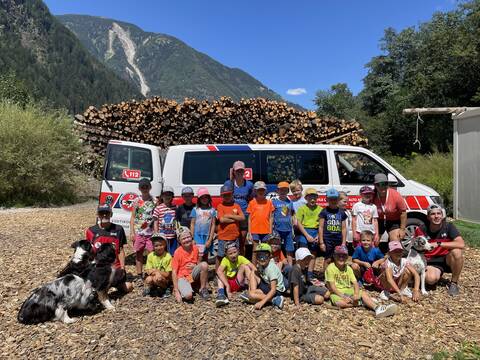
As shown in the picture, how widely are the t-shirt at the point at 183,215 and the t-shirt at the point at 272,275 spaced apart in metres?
1.35

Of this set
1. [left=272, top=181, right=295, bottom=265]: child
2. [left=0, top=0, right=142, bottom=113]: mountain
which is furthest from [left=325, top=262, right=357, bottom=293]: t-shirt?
[left=0, top=0, right=142, bottom=113]: mountain

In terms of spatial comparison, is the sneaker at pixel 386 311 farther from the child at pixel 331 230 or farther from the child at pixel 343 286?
the child at pixel 331 230

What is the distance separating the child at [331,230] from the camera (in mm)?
5266

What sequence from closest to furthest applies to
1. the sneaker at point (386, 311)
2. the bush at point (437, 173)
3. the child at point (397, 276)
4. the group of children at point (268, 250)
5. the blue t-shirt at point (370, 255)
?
1. the sneaker at point (386, 311)
2. the group of children at point (268, 250)
3. the child at point (397, 276)
4. the blue t-shirt at point (370, 255)
5. the bush at point (437, 173)

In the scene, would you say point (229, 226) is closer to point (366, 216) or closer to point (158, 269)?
point (158, 269)

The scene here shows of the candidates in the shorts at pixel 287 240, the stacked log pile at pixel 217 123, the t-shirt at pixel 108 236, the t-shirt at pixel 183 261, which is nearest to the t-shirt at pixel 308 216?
the shorts at pixel 287 240

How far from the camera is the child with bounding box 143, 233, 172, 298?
16.1 feet

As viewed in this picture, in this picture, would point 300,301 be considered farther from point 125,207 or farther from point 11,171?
point 11,171

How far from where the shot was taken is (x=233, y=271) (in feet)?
16.5

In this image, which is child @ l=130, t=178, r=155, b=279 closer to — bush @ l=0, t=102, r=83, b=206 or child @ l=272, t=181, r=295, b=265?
child @ l=272, t=181, r=295, b=265

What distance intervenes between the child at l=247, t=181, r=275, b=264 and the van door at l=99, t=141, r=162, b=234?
78.3 inches

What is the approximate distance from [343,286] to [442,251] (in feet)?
5.16

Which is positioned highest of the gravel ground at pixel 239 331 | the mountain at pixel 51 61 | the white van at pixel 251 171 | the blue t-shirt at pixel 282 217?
the mountain at pixel 51 61

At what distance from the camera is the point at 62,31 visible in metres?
137
